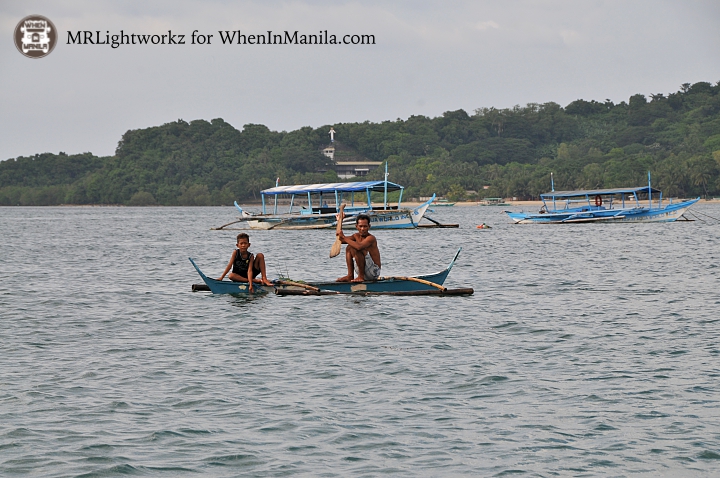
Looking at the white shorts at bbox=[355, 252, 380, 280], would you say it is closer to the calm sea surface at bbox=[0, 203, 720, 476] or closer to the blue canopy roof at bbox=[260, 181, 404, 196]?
the calm sea surface at bbox=[0, 203, 720, 476]

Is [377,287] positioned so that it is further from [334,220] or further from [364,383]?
[334,220]

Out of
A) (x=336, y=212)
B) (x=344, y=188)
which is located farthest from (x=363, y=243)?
(x=336, y=212)

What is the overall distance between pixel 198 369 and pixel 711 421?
24.4 feet

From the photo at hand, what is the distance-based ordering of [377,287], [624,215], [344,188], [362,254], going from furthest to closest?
[624,215], [344,188], [377,287], [362,254]

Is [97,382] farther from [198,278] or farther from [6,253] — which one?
[6,253]

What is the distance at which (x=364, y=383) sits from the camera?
12883 mm

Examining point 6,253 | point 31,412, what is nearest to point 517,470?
point 31,412

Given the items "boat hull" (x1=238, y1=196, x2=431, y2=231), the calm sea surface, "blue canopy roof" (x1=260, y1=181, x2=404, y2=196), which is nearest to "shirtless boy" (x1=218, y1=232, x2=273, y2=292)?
the calm sea surface

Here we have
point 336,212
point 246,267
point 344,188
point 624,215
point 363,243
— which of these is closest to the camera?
point 363,243

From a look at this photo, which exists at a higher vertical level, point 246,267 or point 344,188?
point 344,188

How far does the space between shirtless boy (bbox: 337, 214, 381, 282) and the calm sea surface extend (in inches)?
32.1

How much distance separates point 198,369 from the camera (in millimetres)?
14031

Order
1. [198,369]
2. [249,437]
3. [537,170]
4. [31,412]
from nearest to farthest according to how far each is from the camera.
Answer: [249,437] < [31,412] < [198,369] < [537,170]

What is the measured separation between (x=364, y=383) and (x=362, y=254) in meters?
7.76
